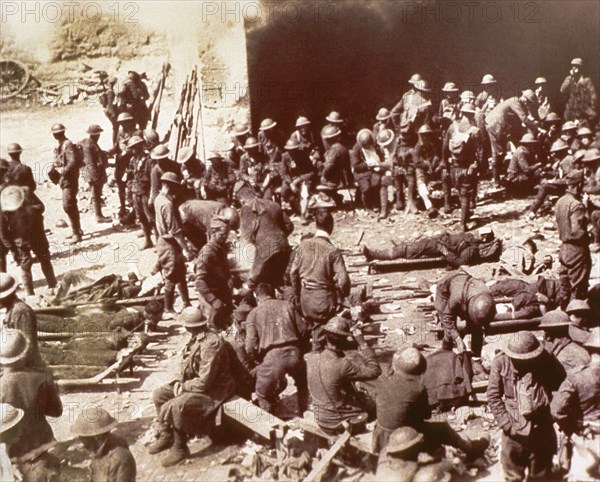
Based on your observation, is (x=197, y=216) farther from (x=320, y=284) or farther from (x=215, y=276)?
(x=320, y=284)

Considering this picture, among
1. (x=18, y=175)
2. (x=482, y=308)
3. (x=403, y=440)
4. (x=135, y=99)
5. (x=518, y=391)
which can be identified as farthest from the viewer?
(x=135, y=99)

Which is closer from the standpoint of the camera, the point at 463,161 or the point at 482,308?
the point at 482,308

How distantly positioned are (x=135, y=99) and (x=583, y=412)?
12.6 meters

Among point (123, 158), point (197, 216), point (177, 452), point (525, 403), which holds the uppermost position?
point (123, 158)

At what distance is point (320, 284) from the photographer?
7617 mm

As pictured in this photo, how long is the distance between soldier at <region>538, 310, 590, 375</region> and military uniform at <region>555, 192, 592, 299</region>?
2.42 meters

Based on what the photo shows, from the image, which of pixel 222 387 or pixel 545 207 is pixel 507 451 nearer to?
pixel 222 387

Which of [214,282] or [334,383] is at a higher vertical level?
[214,282]

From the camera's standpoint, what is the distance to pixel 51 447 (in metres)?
6.10

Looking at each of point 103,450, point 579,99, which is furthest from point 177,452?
point 579,99

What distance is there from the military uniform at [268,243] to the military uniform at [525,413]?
3787 millimetres

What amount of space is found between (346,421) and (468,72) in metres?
15.5

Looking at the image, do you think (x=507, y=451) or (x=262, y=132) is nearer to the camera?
(x=507, y=451)

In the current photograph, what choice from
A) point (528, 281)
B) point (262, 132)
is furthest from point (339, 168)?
point (528, 281)
